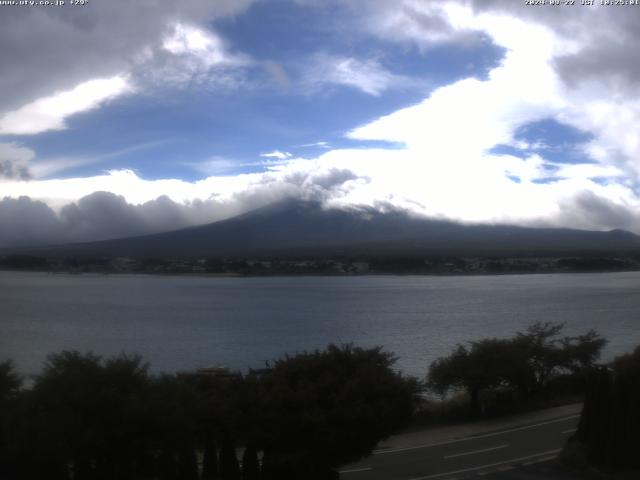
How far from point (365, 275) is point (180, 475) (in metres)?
91.9

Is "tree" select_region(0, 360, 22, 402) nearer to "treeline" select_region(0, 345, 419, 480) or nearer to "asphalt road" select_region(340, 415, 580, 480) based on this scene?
"treeline" select_region(0, 345, 419, 480)

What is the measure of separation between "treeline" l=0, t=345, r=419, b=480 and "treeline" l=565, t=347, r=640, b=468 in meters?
3.05

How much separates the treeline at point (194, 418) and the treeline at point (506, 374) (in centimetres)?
746

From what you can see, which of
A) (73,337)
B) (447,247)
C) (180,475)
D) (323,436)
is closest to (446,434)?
(323,436)

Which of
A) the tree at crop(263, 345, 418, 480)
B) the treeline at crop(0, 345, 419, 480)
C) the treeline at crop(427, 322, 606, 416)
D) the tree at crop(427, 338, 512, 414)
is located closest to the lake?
the treeline at crop(427, 322, 606, 416)

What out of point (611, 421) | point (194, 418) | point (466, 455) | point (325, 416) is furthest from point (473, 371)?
point (194, 418)

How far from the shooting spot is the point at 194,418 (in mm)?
9305

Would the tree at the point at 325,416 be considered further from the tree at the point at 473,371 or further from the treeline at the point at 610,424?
the tree at the point at 473,371

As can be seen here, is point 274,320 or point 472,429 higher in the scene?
point 274,320

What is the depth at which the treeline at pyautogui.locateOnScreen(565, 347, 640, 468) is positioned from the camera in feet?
37.8

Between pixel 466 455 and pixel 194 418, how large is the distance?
591cm

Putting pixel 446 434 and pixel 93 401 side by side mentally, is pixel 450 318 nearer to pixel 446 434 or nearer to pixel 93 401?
pixel 446 434

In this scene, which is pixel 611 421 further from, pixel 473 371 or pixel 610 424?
pixel 473 371

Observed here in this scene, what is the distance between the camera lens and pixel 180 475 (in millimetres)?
9164
